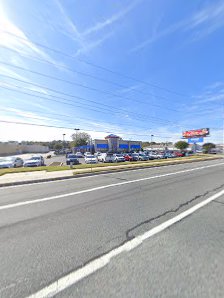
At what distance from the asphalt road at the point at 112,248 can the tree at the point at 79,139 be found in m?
98.7

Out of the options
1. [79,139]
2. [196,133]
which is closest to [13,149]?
[79,139]

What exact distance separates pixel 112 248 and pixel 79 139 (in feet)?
346

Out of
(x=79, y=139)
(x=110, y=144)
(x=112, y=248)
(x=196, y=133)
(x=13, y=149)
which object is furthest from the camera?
(x=79, y=139)

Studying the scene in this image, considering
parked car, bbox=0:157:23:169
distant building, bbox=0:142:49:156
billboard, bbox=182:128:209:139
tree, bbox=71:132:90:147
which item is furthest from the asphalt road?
tree, bbox=71:132:90:147

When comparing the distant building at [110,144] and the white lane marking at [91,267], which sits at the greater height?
the distant building at [110,144]

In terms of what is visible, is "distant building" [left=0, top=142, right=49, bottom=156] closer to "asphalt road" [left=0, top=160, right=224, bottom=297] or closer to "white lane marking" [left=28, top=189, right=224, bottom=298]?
"asphalt road" [left=0, top=160, right=224, bottom=297]

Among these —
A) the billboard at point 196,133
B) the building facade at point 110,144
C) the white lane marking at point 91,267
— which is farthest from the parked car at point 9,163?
the billboard at point 196,133

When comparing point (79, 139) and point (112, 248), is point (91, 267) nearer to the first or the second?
point (112, 248)

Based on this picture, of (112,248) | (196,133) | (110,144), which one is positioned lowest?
(112,248)

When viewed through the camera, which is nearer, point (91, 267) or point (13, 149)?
point (91, 267)

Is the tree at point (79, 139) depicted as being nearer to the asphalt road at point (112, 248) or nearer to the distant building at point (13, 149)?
the distant building at point (13, 149)

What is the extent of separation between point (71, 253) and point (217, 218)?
4.13 m

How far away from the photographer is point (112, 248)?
371 centimetres

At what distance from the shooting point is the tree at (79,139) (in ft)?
345
